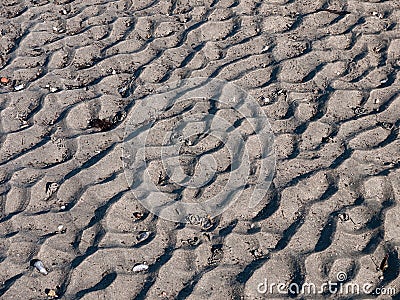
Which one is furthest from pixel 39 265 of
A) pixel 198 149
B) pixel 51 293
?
pixel 198 149

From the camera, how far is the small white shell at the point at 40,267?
323cm

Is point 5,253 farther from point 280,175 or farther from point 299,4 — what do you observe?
point 299,4

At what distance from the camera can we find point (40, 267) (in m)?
3.25

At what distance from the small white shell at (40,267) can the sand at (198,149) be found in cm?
2

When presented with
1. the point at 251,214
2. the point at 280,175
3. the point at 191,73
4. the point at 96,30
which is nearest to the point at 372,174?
the point at 280,175

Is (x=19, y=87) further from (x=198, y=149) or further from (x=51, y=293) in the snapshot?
(x=51, y=293)

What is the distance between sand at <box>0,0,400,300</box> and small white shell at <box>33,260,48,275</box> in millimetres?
23

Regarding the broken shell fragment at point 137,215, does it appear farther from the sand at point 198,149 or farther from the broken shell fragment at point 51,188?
the broken shell fragment at point 51,188

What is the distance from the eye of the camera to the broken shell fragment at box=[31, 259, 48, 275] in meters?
3.24

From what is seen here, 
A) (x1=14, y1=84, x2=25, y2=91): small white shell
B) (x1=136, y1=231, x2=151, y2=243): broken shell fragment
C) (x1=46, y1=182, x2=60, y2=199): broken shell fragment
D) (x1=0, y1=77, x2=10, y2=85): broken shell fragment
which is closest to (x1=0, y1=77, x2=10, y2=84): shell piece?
(x1=0, y1=77, x2=10, y2=85): broken shell fragment

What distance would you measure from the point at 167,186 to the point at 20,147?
114 centimetres

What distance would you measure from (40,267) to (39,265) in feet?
0.05

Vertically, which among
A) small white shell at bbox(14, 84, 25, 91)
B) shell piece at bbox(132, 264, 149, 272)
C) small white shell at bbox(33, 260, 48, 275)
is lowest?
shell piece at bbox(132, 264, 149, 272)

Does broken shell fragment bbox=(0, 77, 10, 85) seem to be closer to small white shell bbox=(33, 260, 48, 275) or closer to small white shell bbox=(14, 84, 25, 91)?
small white shell bbox=(14, 84, 25, 91)
